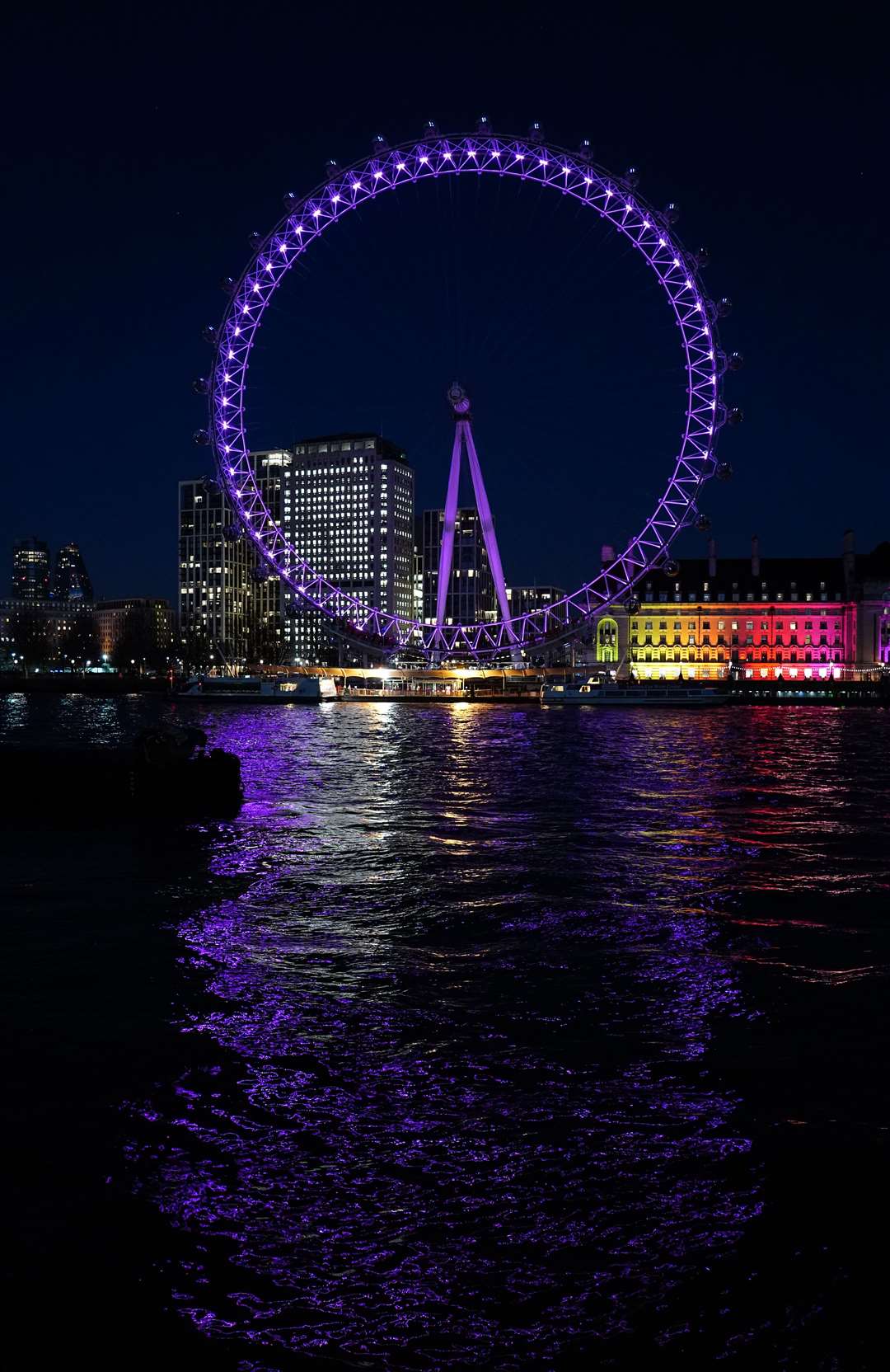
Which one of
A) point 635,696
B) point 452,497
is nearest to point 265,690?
point 635,696

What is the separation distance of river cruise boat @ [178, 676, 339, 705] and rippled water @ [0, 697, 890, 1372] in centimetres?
11195

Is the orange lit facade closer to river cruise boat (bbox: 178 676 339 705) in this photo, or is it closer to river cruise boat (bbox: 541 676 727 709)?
river cruise boat (bbox: 541 676 727 709)

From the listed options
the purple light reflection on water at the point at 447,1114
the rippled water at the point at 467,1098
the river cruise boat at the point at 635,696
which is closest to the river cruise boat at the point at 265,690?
the river cruise boat at the point at 635,696

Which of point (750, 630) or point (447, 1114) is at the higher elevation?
point (750, 630)

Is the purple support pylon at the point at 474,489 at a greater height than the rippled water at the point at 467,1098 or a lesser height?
greater

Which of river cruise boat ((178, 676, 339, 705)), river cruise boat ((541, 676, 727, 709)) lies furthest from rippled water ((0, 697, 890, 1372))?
river cruise boat ((178, 676, 339, 705))

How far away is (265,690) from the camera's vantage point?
138875 mm

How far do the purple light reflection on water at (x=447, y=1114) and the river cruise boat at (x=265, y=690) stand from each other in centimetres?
11382

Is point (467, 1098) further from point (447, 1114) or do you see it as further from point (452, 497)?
point (452, 497)

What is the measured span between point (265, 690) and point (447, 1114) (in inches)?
5234

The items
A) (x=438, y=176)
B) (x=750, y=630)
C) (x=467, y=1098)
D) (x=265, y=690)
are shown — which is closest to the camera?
(x=467, y=1098)

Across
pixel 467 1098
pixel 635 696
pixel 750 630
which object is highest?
pixel 750 630

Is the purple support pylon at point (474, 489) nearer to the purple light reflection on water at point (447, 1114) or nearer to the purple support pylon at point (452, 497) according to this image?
the purple support pylon at point (452, 497)

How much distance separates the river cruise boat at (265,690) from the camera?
5157 inches
